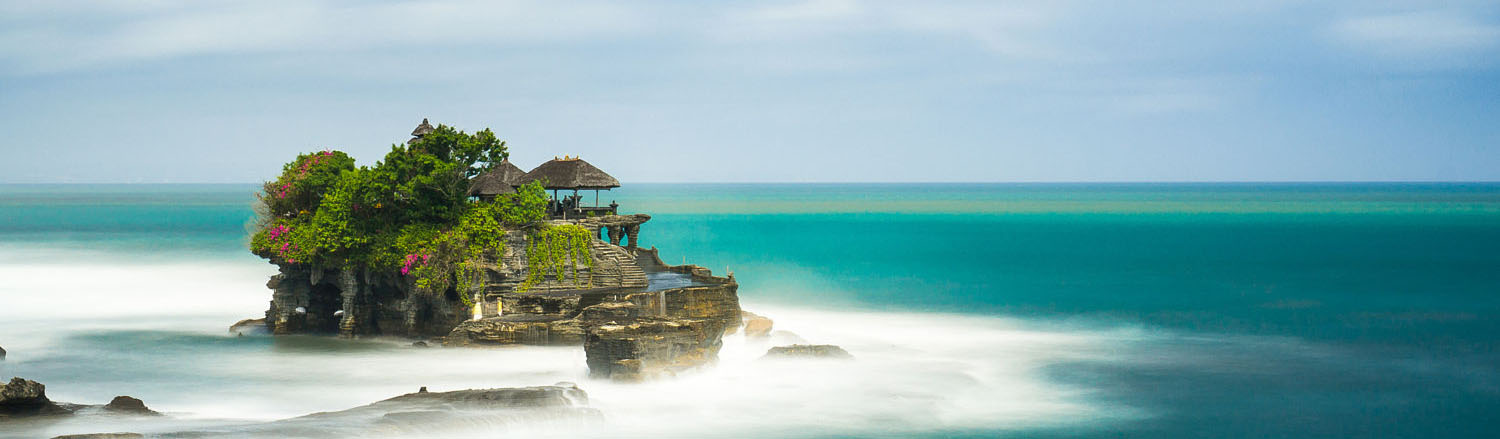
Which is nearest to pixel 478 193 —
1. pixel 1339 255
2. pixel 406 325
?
pixel 406 325

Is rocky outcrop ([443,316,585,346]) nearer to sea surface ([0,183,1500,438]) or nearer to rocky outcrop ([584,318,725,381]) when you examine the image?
sea surface ([0,183,1500,438])

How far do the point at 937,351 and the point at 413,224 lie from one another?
598 inches

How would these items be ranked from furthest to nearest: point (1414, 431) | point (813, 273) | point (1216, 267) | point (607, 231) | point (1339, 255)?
point (1339, 255) < point (1216, 267) < point (813, 273) < point (607, 231) < point (1414, 431)

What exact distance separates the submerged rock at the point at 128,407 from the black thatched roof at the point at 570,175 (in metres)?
13.8

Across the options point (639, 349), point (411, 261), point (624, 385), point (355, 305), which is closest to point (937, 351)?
point (639, 349)

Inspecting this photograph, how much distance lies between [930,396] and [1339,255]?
59854 mm

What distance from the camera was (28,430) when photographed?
76.9 ft

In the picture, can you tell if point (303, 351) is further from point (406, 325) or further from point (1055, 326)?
point (1055, 326)

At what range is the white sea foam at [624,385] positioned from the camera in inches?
1122

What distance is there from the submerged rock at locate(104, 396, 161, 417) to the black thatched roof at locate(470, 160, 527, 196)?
12308 mm

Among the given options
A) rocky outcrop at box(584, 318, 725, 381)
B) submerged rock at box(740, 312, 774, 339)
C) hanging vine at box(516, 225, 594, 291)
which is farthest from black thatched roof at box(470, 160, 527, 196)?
submerged rock at box(740, 312, 774, 339)

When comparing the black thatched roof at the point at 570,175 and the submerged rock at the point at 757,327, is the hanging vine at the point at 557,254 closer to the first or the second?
the black thatched roof at the point at 570,175

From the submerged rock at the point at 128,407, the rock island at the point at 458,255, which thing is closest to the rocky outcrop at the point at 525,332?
the rock island at the point at 458,255

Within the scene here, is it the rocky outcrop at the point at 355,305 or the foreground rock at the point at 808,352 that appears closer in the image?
the foreground rock at the point at 808,352
